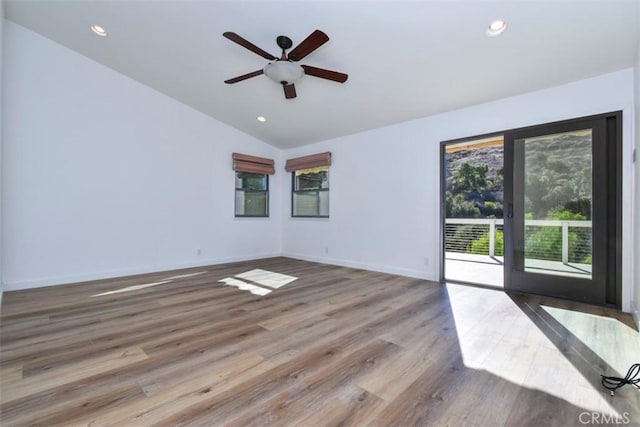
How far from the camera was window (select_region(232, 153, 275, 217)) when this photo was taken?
5.58m

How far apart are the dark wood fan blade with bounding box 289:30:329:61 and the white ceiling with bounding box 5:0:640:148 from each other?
393 millimetres

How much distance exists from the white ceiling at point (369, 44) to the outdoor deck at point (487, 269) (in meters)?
2.03

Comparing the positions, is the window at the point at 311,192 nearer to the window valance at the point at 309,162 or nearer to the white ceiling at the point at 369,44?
the window valance at the point at 309,162

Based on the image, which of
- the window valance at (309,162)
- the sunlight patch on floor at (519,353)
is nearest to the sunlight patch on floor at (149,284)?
the window valance at (309,162)

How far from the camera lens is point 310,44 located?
233 centimetres

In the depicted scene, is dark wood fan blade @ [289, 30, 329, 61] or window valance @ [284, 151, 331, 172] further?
window valance @ [284, 151, 331, 172]

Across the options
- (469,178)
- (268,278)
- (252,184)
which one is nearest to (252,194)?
(252,184)

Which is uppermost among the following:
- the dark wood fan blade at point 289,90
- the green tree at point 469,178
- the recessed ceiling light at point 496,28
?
the recessed ceiling light at point 496,28

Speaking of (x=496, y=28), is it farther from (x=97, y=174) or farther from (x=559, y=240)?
(x=97, y=174)

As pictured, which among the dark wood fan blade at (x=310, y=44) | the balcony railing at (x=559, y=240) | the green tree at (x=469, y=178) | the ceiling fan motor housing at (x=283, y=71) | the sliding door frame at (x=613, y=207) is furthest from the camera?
the green tree at (x=469, y=178)

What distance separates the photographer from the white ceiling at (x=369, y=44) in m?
2.34

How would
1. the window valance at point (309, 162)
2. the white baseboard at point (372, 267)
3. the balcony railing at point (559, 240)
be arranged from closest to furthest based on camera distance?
1. the balcony railing at point (559, 240)
2. the white baseboard at point (372, 267)
3. the window valance at point (309, 162)

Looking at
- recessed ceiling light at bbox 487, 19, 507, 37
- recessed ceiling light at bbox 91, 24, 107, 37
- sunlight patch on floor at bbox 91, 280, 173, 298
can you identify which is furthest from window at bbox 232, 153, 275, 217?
recessed ceiling light at bbox 487, 19, 507, 37

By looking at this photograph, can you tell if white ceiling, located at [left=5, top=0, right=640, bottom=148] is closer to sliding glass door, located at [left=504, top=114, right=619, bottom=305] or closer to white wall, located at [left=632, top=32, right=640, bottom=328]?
white wall, located at [left=632, top=32, right=640, bottom=328]
